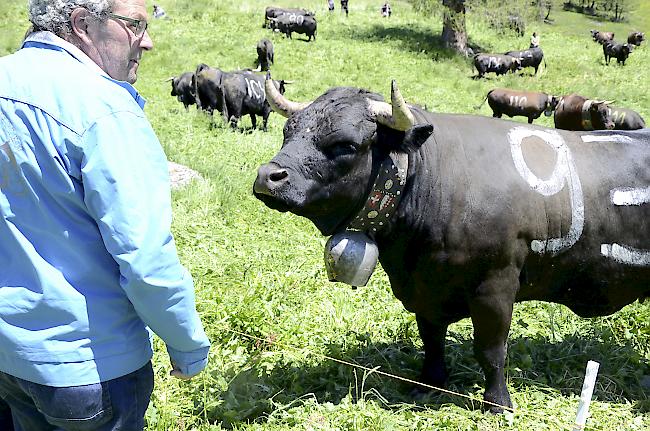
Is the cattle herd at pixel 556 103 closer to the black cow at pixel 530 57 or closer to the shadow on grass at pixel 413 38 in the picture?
the black cow at pixel 530 57

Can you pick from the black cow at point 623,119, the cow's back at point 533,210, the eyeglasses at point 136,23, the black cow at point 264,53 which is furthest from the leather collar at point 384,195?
the black cow at point 264,53

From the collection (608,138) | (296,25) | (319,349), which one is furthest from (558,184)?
(296,25)

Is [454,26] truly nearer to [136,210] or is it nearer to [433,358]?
[433,358]

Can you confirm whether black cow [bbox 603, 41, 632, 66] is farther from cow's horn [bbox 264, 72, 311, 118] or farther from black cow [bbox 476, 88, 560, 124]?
cow's horn [bbox 264, 72, 311, 118]

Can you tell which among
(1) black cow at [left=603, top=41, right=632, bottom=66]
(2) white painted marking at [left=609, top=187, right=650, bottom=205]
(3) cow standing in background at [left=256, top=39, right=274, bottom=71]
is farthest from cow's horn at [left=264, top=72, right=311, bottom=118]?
(1) black cow at [left=603, top=41, right=632, bottom=66]

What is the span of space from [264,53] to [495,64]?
30.4ft

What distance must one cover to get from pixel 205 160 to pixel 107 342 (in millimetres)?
8270

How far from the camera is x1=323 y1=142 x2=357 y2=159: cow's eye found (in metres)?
3.30

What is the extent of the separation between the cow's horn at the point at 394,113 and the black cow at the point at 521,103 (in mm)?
15183

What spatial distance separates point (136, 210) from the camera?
6.25 ft

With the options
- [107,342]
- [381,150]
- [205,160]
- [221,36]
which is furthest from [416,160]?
[221,36]

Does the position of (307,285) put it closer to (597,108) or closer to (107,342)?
(107,342)

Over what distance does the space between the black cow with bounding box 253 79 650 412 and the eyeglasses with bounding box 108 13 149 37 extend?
1101 mm

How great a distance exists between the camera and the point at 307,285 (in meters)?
5.69
